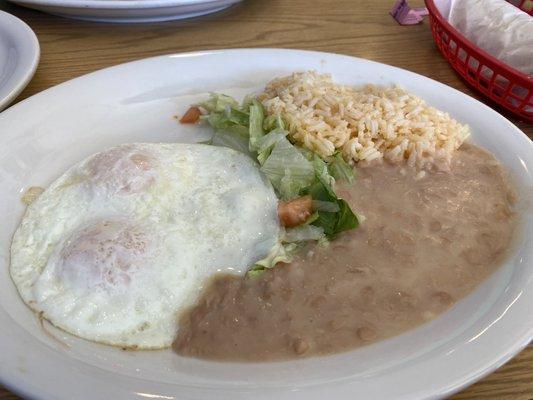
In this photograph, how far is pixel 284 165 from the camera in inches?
Result: 66.5

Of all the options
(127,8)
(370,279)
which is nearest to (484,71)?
(370,279)

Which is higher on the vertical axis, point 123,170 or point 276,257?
point 123,170

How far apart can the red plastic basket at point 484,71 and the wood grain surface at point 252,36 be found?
95 mm

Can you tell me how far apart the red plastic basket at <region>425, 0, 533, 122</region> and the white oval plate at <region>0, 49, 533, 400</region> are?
205 millimetres

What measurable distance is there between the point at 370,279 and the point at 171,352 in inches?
22.2

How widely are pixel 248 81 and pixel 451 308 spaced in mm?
1286

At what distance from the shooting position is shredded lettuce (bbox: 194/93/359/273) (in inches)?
59.5

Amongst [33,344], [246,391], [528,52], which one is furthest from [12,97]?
[528,52]

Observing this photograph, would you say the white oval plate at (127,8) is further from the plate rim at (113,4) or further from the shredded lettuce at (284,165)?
the shredded lettuce at (284,165)

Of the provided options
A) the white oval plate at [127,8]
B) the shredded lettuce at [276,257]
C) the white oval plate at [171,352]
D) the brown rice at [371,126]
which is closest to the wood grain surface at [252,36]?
the white oval plate at [127,8]

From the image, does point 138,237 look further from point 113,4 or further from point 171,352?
point 113,4

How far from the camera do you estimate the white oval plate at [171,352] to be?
3.36ft

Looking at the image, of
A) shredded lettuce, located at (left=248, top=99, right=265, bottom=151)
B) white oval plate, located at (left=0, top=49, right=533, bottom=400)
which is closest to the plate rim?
white oval plate, located at (left=0, top=49, right=533, bottom=400)

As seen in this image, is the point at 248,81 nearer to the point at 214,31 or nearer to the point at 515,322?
the point at 214,31
